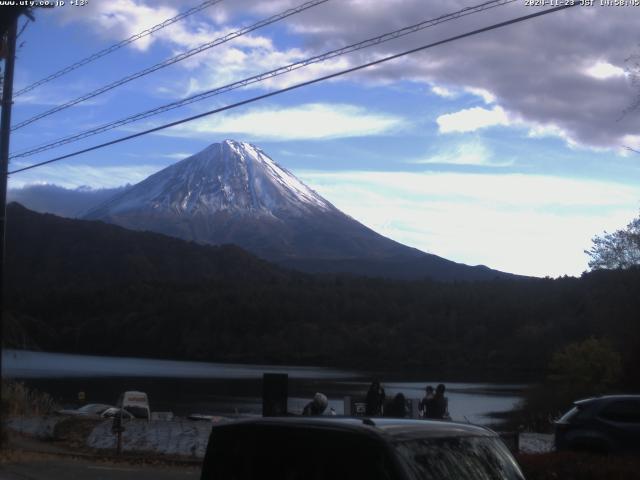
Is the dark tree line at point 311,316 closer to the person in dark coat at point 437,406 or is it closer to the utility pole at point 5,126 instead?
the person in dark coat at point 437,406

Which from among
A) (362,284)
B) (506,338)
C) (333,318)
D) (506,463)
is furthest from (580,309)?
(362,284)

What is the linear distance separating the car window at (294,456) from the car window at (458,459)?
0.60ft

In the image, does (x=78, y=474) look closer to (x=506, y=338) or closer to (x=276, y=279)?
(x=506, y=338)

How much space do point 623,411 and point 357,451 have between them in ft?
33.8

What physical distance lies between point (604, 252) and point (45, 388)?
3658 centimetres

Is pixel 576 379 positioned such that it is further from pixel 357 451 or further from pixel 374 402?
pixel 357 451

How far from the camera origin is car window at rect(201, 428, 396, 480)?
5.50 metres

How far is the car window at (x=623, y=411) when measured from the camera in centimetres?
1452

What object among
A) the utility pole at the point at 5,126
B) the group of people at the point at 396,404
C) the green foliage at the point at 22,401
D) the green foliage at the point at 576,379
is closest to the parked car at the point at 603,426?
the group of people at the point at 396,404

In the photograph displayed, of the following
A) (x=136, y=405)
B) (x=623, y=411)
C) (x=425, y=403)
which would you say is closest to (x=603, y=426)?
(x=623, y=411)

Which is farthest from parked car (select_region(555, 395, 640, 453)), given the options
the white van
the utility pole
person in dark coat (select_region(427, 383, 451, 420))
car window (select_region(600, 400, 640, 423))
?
the white van

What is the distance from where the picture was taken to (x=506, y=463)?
5.88 m

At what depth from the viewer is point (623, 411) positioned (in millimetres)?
14594

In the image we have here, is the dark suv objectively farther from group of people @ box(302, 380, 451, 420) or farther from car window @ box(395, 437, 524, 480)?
group of people @ box(302, 380, 451, 420)
